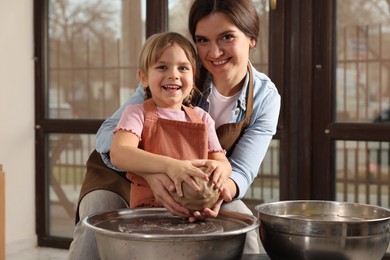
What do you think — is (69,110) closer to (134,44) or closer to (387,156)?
(134,44)

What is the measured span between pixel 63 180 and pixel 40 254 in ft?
1.51

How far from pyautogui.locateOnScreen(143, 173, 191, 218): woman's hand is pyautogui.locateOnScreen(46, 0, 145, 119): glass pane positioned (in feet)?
7.19

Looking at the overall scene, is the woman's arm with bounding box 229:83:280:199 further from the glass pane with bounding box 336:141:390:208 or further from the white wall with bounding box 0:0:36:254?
the white wall with bounding box 0:0:36:254

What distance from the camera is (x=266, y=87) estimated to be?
190 cm

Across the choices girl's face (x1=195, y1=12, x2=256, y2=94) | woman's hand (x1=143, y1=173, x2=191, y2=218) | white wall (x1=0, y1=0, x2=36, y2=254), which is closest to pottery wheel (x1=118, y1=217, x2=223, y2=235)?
woman's hand (x1=143, y1=173, x2=191, y2=218)

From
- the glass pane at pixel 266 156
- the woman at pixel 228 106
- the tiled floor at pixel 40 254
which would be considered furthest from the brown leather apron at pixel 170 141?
the tiled floor at pixel 40 254

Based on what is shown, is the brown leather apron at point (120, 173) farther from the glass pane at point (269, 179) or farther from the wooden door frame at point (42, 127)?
the wooden door frame at point (42, 127)

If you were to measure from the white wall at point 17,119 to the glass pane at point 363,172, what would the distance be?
1.78 meters

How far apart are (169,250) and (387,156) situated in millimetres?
2105

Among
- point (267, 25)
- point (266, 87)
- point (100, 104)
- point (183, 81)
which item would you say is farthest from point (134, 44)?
point (183, 81)

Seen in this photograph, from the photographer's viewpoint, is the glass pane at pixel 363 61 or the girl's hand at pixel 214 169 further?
the glass pane at pixel 363 61

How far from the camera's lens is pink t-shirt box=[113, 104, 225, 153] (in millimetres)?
1566

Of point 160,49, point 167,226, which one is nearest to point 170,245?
point 167,226

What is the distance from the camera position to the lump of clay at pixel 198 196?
132cm
